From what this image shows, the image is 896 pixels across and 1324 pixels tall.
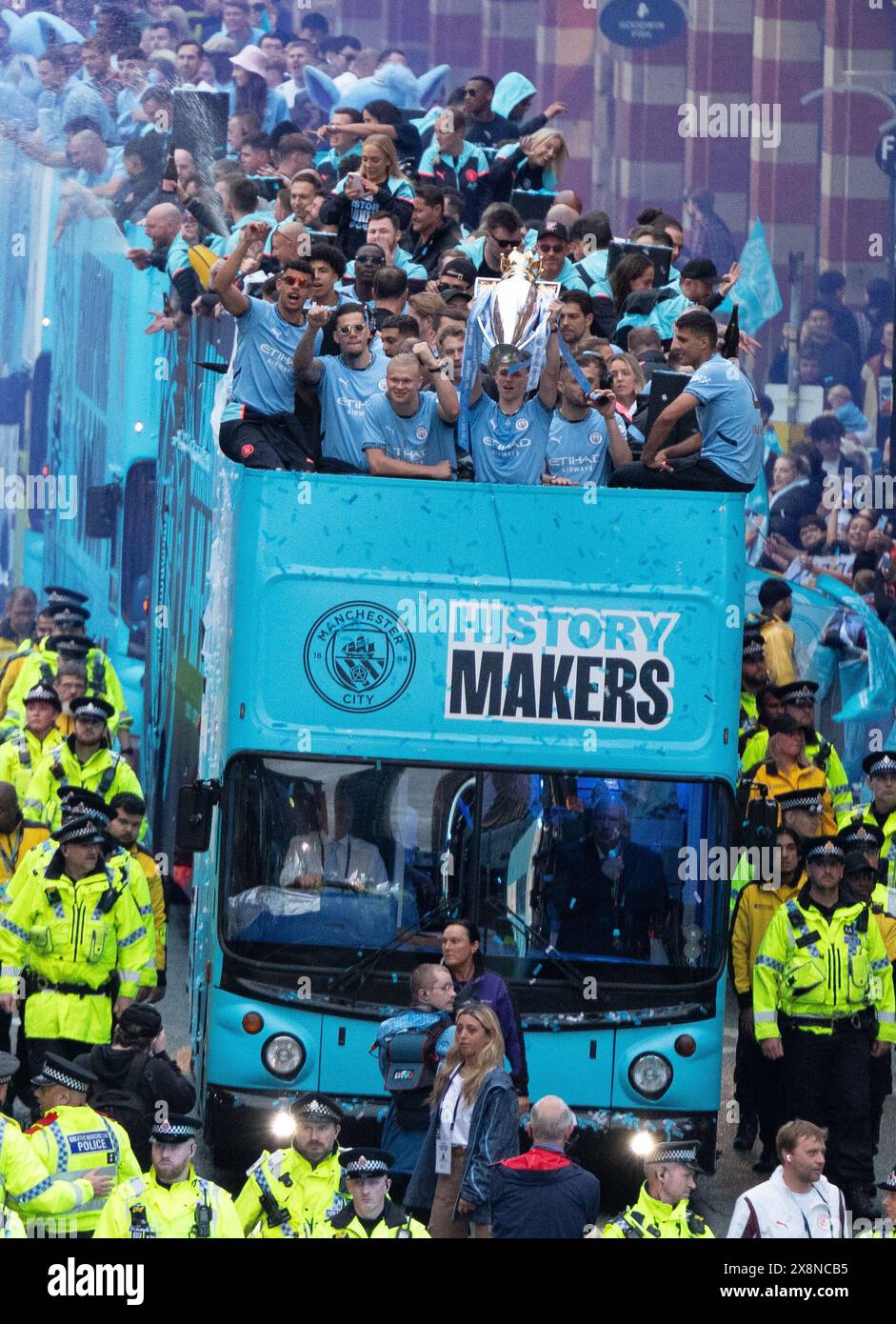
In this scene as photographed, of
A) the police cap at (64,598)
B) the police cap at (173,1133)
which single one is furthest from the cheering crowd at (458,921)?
the police cap at (64,598)

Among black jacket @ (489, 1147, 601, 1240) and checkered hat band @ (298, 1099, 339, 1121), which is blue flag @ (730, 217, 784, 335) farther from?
black jacket @ (489, 1147, 601, 1240)

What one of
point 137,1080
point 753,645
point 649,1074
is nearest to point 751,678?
point 753,645

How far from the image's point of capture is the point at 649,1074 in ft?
42.7

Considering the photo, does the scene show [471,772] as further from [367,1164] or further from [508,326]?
[367,1164]

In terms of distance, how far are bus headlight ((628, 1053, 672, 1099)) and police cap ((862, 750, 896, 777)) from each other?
371cm

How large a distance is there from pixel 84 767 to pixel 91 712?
0.32m

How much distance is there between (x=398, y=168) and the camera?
1820 centimetres

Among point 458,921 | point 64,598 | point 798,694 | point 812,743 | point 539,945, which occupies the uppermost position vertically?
point 64,598

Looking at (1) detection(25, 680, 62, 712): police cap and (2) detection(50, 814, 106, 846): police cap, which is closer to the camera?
(2) detection(50, 814, 106, 846): police cap

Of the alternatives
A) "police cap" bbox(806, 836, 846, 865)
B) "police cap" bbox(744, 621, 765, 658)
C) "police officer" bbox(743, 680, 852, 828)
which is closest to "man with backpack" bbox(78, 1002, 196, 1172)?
"police cap" bbox(806, 836, 846, 865)

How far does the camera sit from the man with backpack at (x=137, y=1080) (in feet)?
40.4

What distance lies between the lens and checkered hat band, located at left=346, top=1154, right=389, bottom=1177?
1078 centimetres
